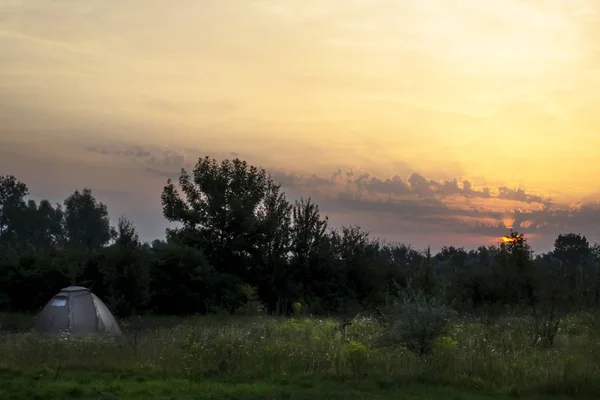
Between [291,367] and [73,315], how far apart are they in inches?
463

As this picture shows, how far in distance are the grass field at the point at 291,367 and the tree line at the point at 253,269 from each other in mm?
6399

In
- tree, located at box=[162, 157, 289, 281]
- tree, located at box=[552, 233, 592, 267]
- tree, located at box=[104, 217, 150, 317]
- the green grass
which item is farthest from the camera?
tree, located at box=[552, 233, 592, 267]

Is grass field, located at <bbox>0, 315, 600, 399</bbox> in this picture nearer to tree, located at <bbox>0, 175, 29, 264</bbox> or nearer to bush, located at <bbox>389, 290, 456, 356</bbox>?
bush, located at <bbox>389, 290, 456, 356</bbox>

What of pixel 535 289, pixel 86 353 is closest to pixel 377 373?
pixel 86 353

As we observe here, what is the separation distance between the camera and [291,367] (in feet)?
46.9

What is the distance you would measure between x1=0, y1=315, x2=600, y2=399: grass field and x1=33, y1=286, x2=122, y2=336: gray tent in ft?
15.9

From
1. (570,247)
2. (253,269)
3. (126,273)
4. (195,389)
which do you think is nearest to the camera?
(195,389)

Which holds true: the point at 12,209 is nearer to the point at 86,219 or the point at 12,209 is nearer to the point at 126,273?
the point at 86,219

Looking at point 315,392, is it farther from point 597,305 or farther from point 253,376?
point 597,305

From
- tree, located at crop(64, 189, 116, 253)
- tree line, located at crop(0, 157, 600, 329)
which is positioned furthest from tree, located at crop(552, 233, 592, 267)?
tree, located at crop(64, 189, 116, 253)

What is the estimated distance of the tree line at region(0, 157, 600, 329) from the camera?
98.8 ft

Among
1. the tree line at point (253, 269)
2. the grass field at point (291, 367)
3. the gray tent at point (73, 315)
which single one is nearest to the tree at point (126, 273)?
the tree line at point (253, 269)

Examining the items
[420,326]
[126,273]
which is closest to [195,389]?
[420,326]

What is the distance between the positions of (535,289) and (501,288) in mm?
2424
